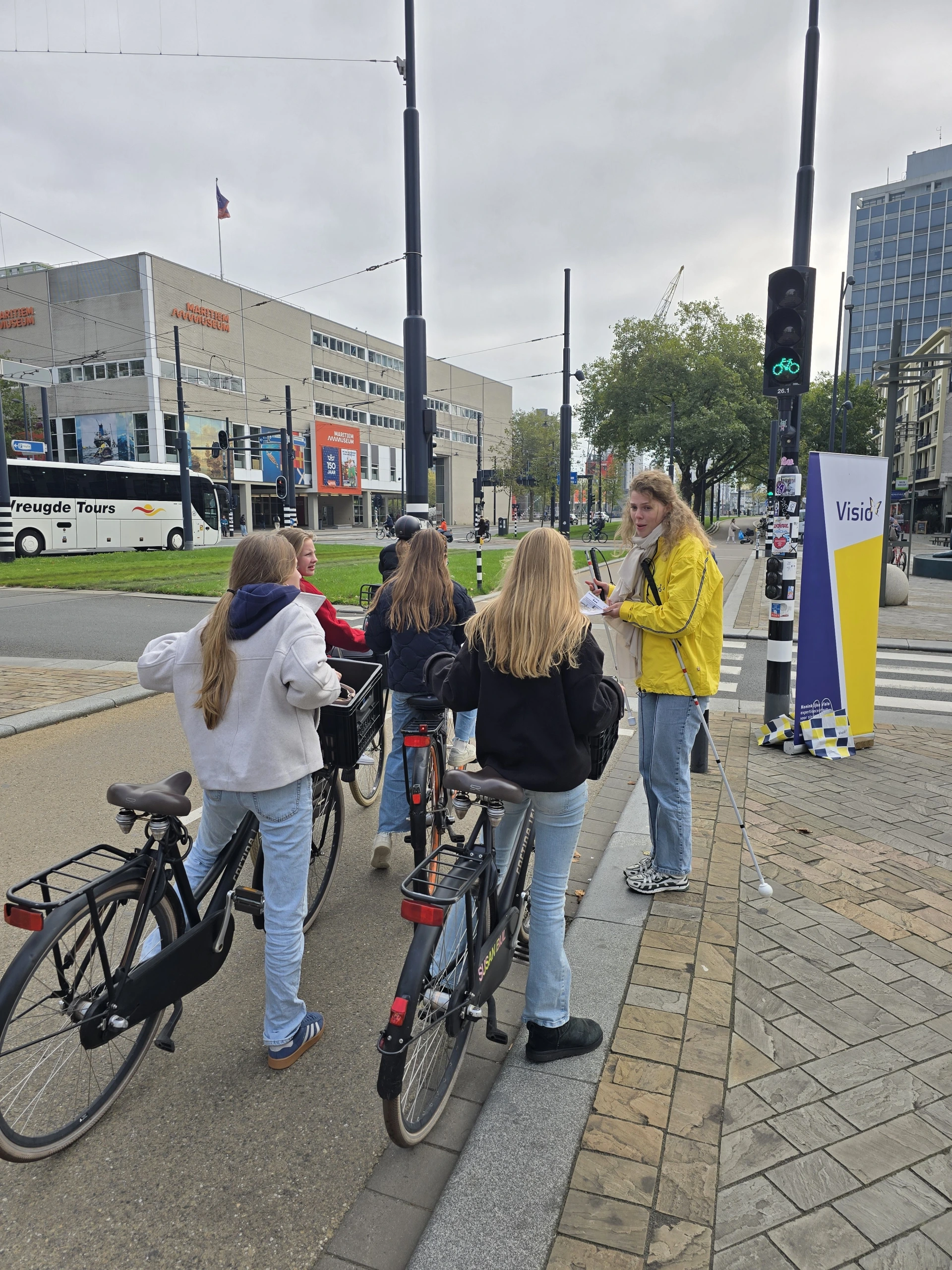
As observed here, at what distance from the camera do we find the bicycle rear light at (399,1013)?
2055 mm

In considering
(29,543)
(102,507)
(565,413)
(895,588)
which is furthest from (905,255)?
(29,543)

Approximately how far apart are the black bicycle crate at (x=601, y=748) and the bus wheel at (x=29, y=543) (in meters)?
30.3

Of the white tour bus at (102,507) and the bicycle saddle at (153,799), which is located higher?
the white tour bus at (102,507)

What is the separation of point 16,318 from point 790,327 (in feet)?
197

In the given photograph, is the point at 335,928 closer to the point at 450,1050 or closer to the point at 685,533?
the point at 450,1050

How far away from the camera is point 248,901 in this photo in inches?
112

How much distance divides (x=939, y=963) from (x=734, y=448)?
5644 centimetres

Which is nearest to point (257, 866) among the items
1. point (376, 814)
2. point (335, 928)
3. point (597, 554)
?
point (335, 928)

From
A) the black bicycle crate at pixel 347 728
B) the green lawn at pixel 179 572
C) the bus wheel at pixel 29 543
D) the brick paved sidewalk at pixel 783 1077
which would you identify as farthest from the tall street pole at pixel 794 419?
the bus wheel at pixel 29 543

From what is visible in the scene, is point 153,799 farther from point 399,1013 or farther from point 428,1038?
point 428,1038

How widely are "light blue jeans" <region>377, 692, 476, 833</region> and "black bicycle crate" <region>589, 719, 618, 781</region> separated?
1.40 m

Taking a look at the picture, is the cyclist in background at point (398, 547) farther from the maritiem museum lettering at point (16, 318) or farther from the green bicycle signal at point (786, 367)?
the maritiem museum lettering at point (16, 318)

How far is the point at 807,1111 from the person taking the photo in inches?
94.5

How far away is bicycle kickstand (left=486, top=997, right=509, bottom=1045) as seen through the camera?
2.58m
